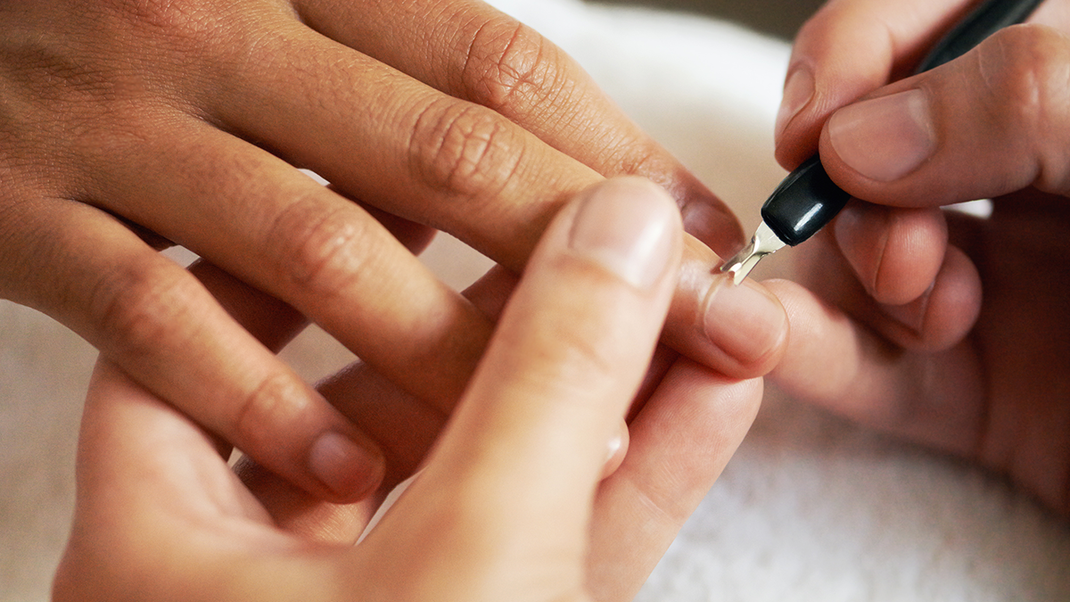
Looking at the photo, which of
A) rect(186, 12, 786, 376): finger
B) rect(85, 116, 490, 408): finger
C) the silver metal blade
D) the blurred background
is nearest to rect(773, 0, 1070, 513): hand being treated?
the silver metal blade

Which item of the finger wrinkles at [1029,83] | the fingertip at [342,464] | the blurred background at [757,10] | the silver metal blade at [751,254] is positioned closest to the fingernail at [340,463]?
the fingertip at [342,464]

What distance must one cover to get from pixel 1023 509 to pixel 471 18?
2.80 ft

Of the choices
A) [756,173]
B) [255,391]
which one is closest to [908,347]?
[756,173]

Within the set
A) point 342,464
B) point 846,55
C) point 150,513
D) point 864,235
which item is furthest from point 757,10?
point 150,513

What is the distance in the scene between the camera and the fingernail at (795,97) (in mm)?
794

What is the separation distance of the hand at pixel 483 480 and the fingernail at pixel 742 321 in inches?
5.1

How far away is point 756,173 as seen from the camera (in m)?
1.04

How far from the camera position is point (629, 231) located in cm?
47

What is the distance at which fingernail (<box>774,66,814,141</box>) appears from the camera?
31.3 inches

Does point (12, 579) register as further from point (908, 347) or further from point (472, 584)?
point (908, 347)

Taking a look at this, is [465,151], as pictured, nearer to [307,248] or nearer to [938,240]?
[307,248]

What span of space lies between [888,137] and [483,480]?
0.53 m

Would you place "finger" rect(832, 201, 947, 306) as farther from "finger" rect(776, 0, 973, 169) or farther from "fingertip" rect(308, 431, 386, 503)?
"fingertip" rect(308, 431, 386, 503)

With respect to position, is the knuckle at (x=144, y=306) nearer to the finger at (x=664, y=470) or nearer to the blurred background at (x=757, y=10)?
the finger at (x=664, y=470)
